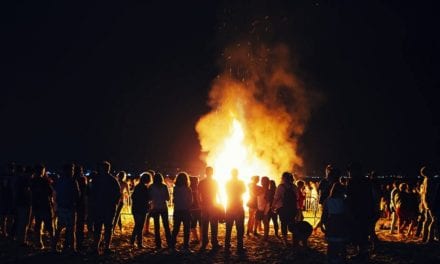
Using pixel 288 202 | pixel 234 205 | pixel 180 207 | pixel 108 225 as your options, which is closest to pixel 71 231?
pixel 108 225

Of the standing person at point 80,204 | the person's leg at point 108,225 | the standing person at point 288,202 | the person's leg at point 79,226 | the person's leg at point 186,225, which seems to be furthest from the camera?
the standing person at point 288,202

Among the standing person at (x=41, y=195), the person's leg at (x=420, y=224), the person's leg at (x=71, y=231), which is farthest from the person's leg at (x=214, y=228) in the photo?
the person's leg at (x=420, y=224)

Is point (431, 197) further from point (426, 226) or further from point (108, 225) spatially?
point (108, 225)

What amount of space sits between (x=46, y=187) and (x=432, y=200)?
10.0 metres

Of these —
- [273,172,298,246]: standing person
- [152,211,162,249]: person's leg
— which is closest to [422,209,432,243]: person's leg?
[273,172,298,246]: standing person

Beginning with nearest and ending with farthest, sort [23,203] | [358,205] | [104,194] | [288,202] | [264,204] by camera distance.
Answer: [358,205] → [104,194] → [23,203] → [288,202] → [264,204]

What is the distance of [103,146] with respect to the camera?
295 feet

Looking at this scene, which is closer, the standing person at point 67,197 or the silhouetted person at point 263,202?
the standing person at point 67,197

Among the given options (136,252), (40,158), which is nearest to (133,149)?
(40,158)

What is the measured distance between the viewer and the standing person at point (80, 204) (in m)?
11.3

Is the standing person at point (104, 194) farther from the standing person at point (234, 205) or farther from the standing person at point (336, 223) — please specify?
the standing person at point (336, 223)

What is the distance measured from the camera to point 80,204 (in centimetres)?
1161

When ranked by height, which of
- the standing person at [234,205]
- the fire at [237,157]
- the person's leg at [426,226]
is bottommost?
the person's leg at [426,226]

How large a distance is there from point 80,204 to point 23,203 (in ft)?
5.14
